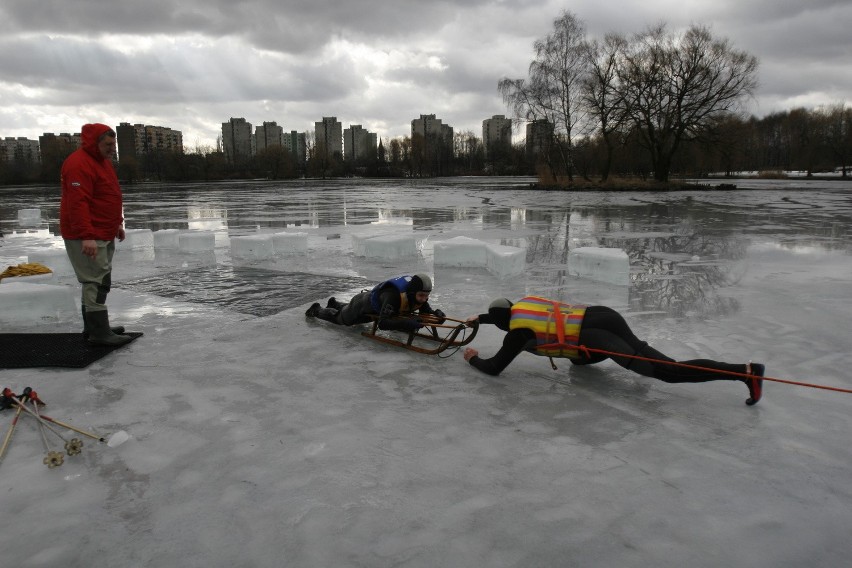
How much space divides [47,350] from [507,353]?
12.6ft

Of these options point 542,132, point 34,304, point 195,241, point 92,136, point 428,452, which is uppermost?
point 542,132

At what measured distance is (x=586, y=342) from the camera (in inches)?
151

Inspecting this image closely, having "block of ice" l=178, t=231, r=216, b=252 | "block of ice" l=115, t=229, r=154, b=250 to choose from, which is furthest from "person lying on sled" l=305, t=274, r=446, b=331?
"block of ice" l=115, t=229, r=154, b=250

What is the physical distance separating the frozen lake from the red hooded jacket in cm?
105

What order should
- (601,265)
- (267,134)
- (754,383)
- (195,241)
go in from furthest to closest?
(267,134) → (195,241) → (601,265) → (754,383)

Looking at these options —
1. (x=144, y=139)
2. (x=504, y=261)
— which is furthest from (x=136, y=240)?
(x=144, y=139)

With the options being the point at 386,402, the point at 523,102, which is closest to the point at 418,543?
the point at 386,402

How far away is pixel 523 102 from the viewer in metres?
39.1

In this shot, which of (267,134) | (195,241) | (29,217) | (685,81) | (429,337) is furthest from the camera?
(267,134)

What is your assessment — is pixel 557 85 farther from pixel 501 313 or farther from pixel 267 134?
pixel 267 134

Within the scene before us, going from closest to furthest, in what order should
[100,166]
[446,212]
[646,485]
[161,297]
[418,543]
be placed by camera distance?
[418,543] < [646,485] < [100,166] < [161,297] < [446,212]

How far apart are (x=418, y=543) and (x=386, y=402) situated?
1443mm

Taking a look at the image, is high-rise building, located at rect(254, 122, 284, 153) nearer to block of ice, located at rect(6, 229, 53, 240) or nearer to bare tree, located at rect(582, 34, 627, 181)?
bare tree, located at rect(582, 34, 627, 181)

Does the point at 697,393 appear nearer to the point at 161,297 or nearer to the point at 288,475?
the point at 288,475
